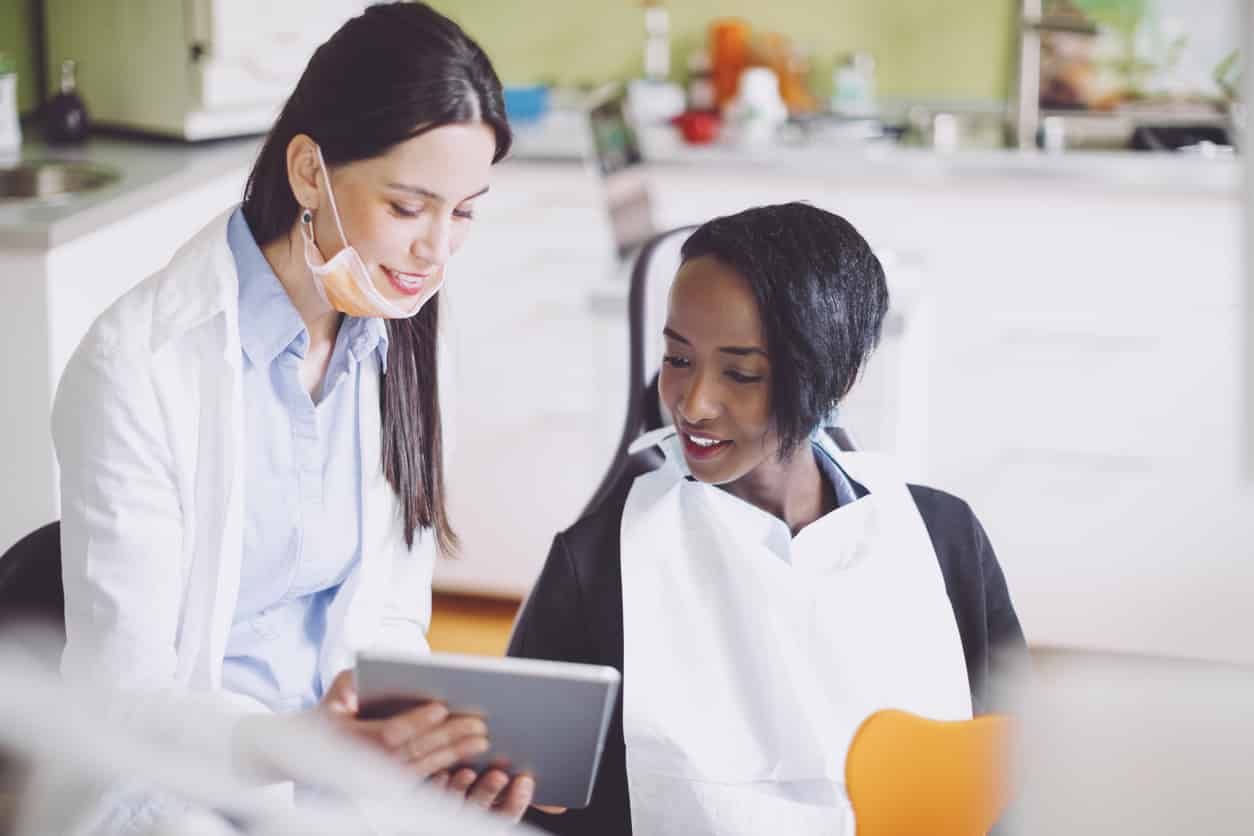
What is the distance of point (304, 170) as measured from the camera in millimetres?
1177

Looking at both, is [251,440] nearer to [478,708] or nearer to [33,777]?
[478,708]

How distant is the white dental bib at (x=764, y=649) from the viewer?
116 cm

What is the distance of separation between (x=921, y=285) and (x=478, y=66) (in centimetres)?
163

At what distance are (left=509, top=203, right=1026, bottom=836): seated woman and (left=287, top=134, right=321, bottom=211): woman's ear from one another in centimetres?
31

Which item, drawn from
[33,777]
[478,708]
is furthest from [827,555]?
[33,777]

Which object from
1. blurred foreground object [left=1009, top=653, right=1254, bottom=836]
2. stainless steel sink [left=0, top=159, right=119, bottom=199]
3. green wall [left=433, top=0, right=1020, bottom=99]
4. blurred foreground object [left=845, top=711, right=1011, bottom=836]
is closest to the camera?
blurred foreground object [left=1009, top=653, right=1254, bottom=836]

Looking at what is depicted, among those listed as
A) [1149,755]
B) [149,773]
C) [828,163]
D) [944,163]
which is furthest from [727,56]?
[149,773]

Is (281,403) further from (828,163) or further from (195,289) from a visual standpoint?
(828,163)

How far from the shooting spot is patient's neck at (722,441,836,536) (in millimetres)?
1256

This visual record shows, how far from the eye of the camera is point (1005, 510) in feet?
9.17

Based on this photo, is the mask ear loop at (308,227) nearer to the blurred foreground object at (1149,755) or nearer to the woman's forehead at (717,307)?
the woman's forehead at (717,307)

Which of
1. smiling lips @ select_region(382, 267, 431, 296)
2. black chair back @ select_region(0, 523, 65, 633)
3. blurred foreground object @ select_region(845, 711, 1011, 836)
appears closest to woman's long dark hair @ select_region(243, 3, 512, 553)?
smiling lips @ select_region(382, 267, 431, 296)

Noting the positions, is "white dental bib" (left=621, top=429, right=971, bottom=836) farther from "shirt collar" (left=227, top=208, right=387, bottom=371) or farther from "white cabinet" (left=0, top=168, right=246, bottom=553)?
"white cabinet" (left=0, top=168, right=246, bottom=553)

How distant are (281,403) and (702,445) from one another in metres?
0.38
